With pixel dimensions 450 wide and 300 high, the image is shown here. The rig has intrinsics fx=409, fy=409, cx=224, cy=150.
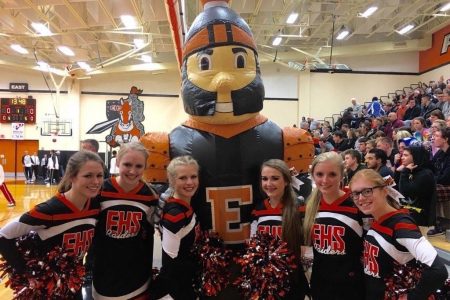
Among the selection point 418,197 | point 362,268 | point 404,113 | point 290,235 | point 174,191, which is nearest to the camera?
point 362,268

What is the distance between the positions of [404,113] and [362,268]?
9058mm

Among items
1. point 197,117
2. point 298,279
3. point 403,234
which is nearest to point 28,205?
point 197,117

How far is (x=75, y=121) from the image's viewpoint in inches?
711

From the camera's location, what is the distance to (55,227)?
2098mm

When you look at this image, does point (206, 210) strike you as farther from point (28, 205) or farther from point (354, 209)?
point (28, 205)

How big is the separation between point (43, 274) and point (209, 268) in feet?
2.84

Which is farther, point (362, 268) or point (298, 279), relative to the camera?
point (298, 279)

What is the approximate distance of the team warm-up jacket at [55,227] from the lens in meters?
2.01

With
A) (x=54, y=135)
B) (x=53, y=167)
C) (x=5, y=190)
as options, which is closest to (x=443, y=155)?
(x=5, y=190)

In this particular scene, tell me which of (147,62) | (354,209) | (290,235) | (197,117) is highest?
(147,62)

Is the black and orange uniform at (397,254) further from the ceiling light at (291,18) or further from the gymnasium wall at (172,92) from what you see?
the gymnasium wall at (172,92)

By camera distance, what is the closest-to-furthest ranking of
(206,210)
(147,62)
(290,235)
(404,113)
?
(290,235) < (206,210) < (404,113) < (147,62)

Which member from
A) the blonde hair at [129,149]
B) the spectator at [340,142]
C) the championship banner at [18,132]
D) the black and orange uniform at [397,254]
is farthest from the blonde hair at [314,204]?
the championship banner at [18,132]

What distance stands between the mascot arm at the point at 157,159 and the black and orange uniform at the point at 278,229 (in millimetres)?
793
